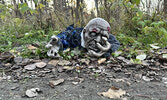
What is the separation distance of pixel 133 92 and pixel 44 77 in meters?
1.07

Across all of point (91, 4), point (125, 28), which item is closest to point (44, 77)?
point (125, 28)

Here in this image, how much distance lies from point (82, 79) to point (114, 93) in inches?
18.7

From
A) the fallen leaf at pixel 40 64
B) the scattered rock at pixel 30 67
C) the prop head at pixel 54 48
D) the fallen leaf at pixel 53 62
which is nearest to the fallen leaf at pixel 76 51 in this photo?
the prop head at pixel 54 48

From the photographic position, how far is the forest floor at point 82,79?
5.09 feet

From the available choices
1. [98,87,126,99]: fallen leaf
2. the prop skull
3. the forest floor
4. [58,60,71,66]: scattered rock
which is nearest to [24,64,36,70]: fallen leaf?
the forest floor

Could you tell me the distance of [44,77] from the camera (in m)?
1.99

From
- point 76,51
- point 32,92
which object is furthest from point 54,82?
point 76,51

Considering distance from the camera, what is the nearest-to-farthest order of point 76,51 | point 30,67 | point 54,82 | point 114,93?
point 114,93 < point 54,82 < point 30,67 < point 76,51

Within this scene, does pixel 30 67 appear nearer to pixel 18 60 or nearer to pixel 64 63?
pixel 18 60

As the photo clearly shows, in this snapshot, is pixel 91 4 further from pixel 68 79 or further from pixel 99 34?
pixel 68 79

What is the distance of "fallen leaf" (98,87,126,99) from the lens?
1510 mm

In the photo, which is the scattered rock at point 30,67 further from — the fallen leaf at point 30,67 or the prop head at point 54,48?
the prop head at point 54,48

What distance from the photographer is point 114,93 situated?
1564mm

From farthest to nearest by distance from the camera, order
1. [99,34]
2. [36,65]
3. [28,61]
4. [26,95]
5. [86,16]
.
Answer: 1. [86,16]
2. [99,34]
3. [28,61]
4. [36,65]
5. [26,95]
